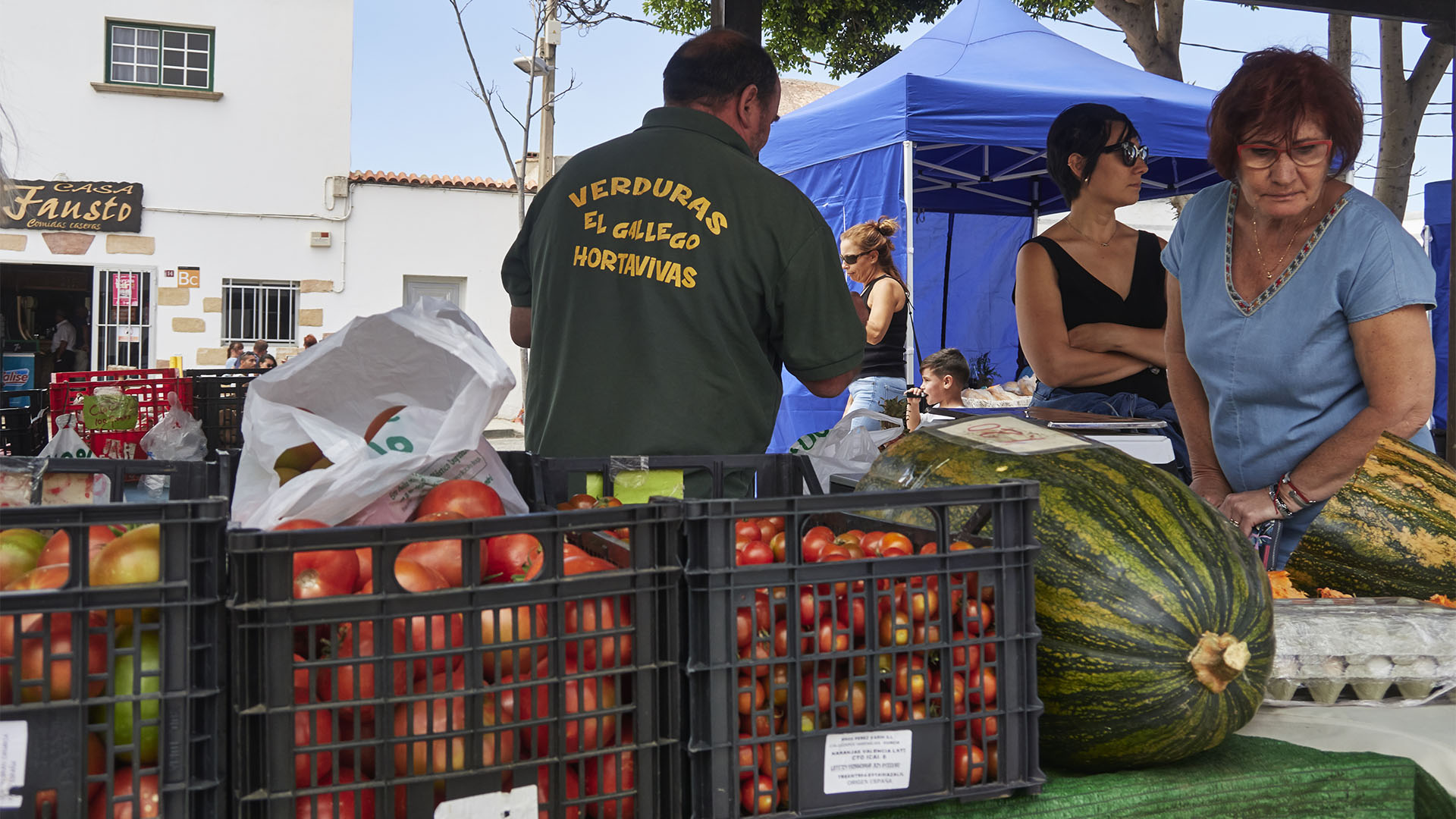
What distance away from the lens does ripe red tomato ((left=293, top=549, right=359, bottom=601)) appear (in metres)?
1.05

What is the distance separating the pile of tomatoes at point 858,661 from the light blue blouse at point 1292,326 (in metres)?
1.25

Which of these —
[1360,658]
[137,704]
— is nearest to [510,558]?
[137,704]

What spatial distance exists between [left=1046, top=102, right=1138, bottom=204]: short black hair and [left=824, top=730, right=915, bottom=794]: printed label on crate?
255 centimetres

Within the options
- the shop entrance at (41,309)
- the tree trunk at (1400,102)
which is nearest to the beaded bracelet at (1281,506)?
the tree trunk at (1400,102)

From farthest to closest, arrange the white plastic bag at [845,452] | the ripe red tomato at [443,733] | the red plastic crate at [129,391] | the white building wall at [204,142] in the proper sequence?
the white building wall at [204,142], the red plastic crate at [129,391], the white plastic bag at [845,452], the ripe red tomato at [443,733]

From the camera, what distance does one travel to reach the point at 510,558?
115 centimetres

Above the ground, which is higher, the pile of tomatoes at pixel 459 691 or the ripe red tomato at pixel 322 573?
the ripe red tomato at pixel 322 573

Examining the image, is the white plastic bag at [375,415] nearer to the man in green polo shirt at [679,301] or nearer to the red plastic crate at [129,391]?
the man in green polo shirt at [679,301]

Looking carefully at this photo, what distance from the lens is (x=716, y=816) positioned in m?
1.12

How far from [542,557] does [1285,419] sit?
5.72 ft

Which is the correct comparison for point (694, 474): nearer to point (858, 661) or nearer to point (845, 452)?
point (845, 452)

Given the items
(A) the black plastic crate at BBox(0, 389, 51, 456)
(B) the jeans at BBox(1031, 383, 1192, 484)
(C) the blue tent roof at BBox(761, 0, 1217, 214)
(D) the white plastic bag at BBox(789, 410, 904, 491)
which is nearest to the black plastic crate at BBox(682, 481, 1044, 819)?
(D) the white plastic bag at BBox(789, 410, 904, 491)

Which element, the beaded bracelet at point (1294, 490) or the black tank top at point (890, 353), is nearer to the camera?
the beaded bracelet at point (1294, 490)

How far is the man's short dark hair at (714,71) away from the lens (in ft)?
8.71
